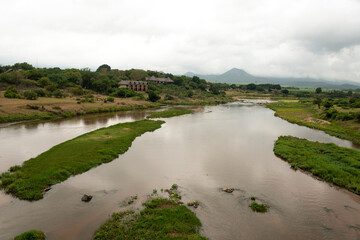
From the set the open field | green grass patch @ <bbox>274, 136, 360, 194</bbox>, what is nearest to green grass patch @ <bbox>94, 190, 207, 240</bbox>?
green grass patch @ <bbox>274, 136, 360, 194</bbox>

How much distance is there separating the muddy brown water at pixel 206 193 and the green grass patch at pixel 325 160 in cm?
97

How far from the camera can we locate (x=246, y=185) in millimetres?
16016

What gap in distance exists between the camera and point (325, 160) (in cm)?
2041

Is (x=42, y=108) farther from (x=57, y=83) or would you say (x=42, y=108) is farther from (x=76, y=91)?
(x=57, y=83)

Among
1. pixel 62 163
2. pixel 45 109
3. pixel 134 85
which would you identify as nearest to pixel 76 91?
pixel 45 109

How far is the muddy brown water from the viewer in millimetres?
11086

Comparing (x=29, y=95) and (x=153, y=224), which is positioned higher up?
(x=29, y=95)

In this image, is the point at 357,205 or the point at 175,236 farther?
the point at 357,205

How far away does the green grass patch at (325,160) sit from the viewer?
54.4ft

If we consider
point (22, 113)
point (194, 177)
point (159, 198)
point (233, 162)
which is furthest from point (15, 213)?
point (22, 113)

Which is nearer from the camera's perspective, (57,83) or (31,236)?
(31,236)

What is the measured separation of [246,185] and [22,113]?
4350 cm

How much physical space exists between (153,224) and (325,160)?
60.8 feet

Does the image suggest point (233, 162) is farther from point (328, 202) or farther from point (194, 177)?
point (328, 202)
